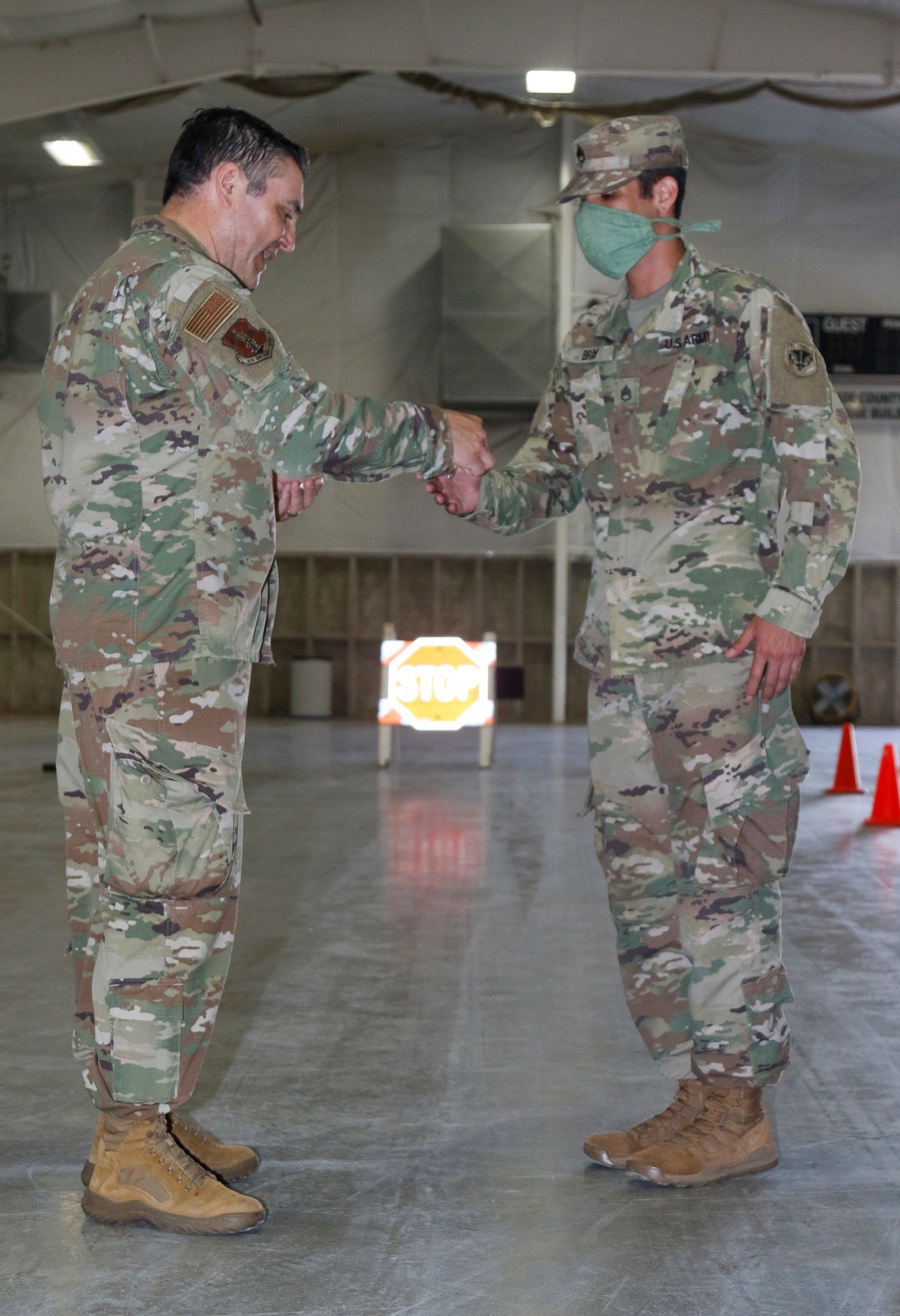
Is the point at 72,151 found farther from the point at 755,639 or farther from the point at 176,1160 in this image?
the point at 176,1160

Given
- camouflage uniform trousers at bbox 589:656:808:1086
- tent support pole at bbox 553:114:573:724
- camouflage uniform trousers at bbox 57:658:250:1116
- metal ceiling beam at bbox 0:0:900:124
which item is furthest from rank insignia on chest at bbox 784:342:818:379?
tent support pole at bbox 553:114:573:724

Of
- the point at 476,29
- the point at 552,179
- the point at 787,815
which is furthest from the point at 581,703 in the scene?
the point at 787,815

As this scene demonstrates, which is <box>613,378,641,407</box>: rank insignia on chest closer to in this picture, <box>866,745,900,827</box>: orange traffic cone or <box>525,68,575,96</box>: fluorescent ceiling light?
<box>866,745,900,827</box>: orange traffic cone

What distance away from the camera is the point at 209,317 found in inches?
95.2

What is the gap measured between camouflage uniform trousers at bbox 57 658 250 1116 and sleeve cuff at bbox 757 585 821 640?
3.38 feet

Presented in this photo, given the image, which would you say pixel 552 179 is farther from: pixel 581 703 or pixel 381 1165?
pixel 381 1165

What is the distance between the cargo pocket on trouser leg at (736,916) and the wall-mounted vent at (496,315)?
44.1ft

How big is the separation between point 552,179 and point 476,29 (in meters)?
4.39

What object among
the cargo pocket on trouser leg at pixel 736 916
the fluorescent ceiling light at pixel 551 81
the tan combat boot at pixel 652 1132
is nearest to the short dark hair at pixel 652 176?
the cargo pocket on trouser leg at pixel 736 916

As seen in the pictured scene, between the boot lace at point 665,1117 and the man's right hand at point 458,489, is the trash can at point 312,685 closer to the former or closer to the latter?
the man's right hand at point 458,489

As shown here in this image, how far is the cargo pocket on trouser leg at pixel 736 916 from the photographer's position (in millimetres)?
→ 2805

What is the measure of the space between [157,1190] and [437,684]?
8.04 metres

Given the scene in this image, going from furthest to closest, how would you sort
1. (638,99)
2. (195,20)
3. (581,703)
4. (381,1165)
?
(581,703), (638,99), (195,20), (381,1165)

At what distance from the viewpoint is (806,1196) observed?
266 cm
